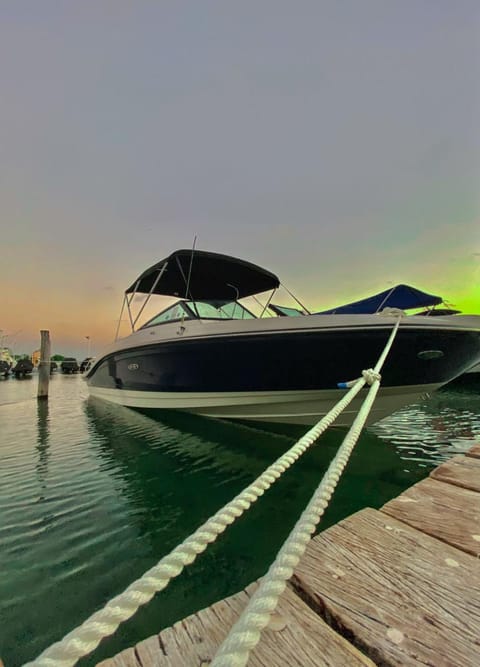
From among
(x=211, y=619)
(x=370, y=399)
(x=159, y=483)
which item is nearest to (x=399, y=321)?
(x=370, y=399)

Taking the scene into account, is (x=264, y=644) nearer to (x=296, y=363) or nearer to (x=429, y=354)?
(x=296, y=363)

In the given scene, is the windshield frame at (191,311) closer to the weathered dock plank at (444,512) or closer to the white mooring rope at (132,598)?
the weathered dock plank at (444,512)

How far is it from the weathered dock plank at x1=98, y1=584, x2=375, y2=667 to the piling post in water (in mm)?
13563

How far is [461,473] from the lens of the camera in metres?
1.80

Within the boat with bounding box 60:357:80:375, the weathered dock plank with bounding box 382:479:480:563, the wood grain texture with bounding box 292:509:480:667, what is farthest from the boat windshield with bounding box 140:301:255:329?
the boat with bounding box 60:357:80:375

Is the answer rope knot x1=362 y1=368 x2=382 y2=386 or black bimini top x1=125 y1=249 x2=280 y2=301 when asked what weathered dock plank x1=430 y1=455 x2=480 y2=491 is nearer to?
rope knot x1=362 y1=368 x2=382 y2=386

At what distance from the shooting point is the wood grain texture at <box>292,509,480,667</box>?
756 mm

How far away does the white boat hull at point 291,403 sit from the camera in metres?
4.70

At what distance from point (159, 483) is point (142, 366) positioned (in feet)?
10.3

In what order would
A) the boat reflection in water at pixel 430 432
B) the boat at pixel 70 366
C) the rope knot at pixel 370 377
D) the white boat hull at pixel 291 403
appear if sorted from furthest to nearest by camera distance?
the boat at pixel 70 366 < the boat reflection in water at pixel 430 432 < the white boat hull at pixel 291 403 < the rope knot at pixel 370 377

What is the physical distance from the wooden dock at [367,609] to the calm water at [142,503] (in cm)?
132

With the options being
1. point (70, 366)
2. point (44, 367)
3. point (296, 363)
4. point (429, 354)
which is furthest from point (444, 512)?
point (70, 366)

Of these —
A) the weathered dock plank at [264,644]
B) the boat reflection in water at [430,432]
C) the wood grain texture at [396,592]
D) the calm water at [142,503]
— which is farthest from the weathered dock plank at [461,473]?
the boat reflection in water at [430,432]

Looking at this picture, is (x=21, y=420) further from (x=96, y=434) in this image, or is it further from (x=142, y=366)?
(x=142, y=366)
